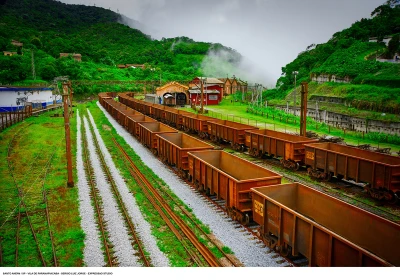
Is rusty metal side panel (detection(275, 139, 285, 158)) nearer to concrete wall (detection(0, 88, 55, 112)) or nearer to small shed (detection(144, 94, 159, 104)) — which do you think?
concrete wall (detection(0, 88, 55, 112))

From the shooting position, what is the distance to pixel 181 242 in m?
11.3

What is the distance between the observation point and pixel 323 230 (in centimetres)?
823

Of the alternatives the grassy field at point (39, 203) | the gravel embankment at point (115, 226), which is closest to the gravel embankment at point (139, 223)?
the gravel embankment at point (115, 226)

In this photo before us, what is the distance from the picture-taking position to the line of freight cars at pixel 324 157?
588 inches

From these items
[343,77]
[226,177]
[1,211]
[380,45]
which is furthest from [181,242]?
[380,45]

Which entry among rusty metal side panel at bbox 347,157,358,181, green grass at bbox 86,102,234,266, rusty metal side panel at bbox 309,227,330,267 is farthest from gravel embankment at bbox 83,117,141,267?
rusty metal side panel at bbox 347,157,358,181

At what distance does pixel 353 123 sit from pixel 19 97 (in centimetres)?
5050

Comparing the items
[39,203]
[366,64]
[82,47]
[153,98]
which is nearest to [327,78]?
[366,64]

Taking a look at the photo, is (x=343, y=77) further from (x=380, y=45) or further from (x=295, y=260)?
(x=295, y=260)

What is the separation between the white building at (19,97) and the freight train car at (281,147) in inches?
1733

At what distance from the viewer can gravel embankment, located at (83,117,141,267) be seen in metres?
10.5

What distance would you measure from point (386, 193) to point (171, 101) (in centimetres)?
5821
